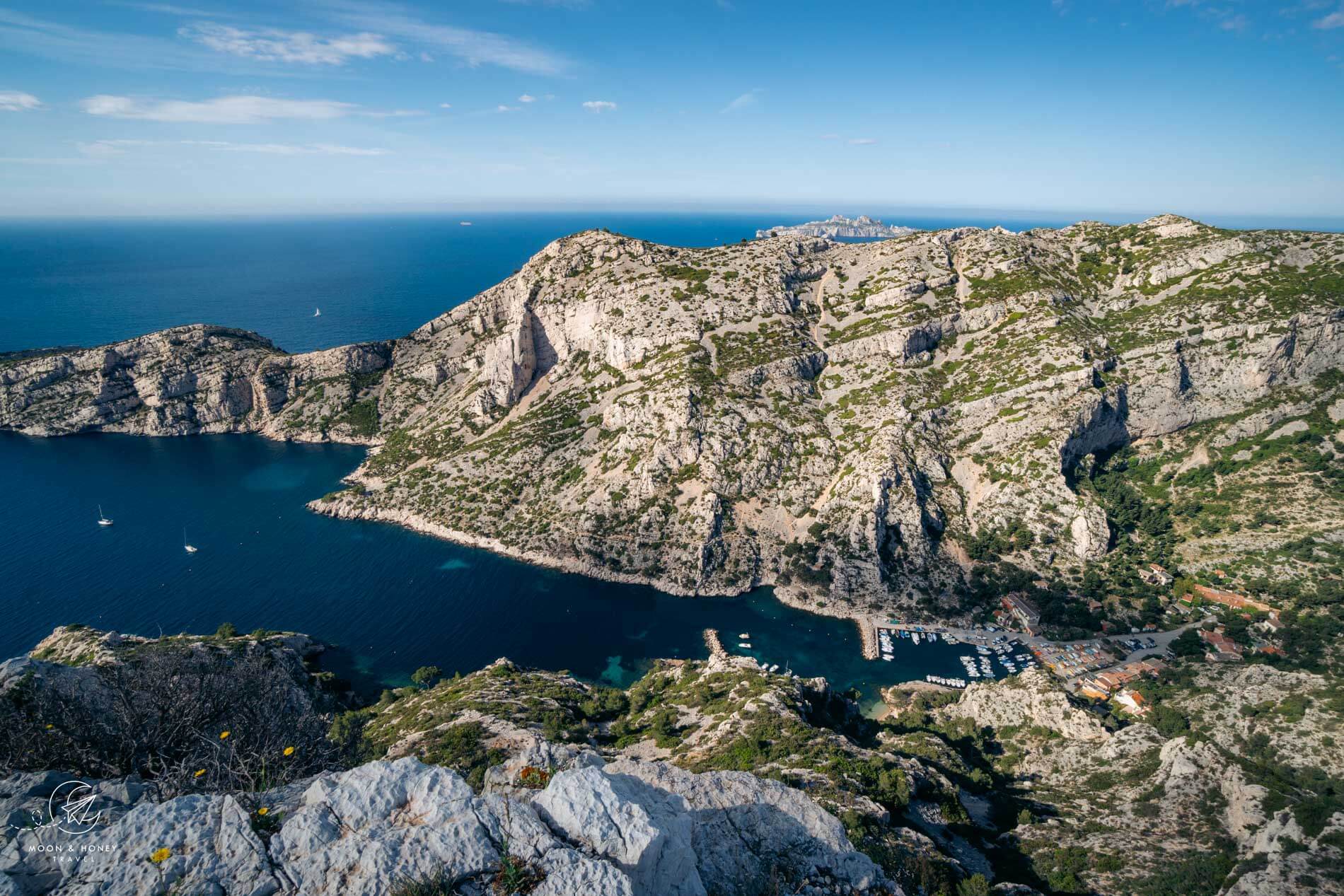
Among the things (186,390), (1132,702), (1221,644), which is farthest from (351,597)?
(1221,644)

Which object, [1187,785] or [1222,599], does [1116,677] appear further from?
[1187,785]

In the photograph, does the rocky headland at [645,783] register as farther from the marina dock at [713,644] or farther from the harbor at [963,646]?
the harbor at [963,646]

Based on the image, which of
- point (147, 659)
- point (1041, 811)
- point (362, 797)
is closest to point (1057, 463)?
point (1041, 811)

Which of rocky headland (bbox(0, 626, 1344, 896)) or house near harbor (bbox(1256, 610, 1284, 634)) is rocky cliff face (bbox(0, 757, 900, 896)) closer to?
rocky headland (bbox(0, 626, 1344, 896))

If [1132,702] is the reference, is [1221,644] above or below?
above

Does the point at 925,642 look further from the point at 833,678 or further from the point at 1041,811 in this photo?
the point at 1041,811
